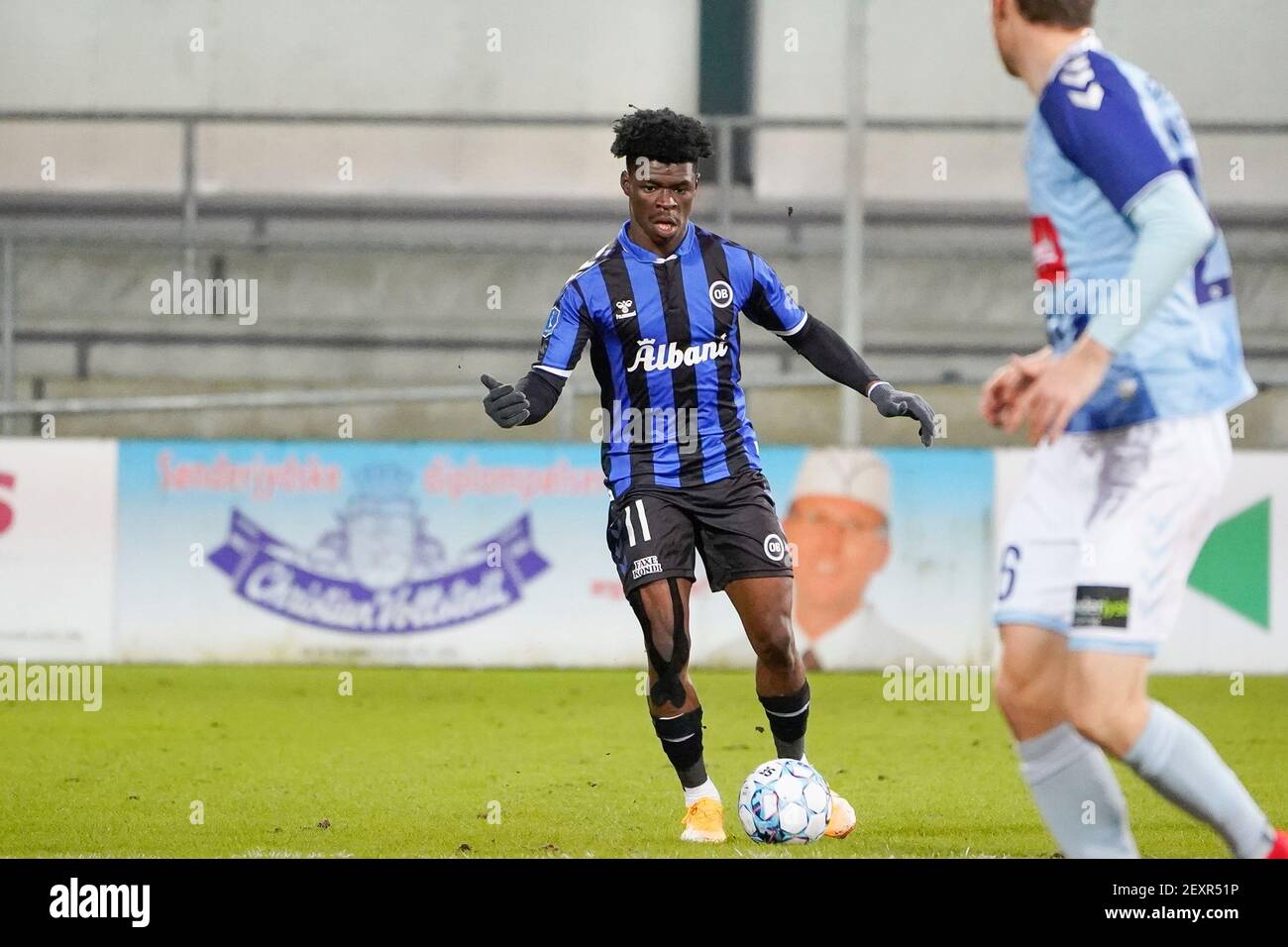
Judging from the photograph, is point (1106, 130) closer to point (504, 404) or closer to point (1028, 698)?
point (1028, 698)

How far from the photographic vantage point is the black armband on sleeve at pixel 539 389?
5.67 meters

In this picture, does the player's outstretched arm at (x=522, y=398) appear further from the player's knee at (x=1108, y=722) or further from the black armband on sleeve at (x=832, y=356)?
the player's knee at (x=1108, y=722)

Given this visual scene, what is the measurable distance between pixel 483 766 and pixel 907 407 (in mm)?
2950

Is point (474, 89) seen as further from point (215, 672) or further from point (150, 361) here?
point (215, 672)

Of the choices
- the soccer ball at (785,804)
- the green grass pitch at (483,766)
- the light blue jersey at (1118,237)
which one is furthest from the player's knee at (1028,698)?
the soccer ball at (785,804)

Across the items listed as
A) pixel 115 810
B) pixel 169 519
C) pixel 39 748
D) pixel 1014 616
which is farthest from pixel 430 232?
pixel 1014 616

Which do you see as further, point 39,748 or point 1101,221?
point 39,748

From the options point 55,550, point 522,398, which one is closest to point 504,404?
point 522,398

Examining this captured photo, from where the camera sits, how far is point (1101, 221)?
3.68 m

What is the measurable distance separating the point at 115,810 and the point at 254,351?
860 cm

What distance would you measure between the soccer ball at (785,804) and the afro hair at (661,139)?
1880 mm

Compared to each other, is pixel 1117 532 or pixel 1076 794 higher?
pixel 1117 532

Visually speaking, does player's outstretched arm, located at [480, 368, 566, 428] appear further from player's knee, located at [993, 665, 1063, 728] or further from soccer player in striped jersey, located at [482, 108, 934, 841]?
player's knee, located at [993, 665, 1063, 728]

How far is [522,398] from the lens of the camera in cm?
549
